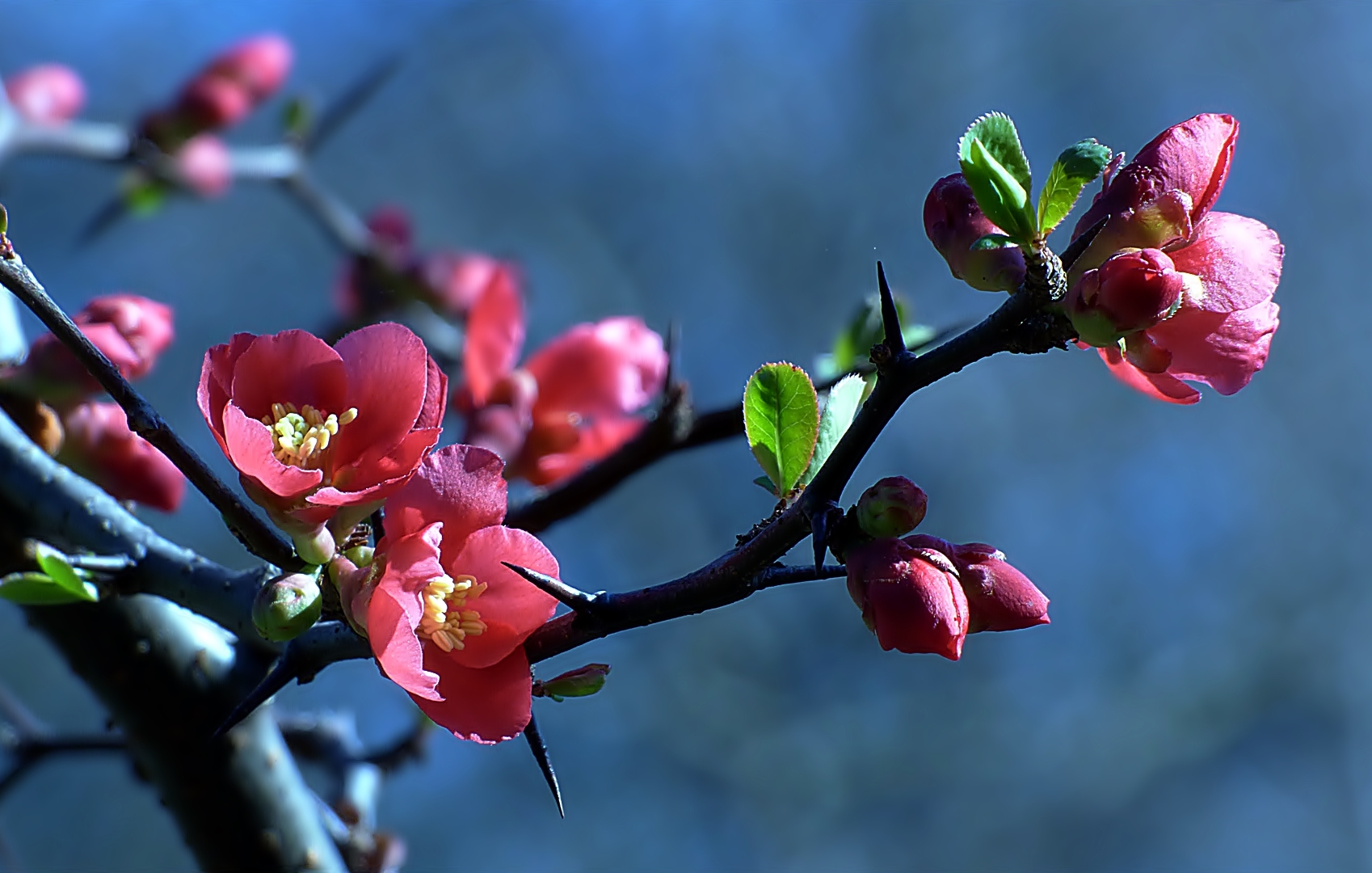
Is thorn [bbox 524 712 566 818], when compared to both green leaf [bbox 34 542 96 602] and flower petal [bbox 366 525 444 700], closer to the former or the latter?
flower petal [bbox 366 525 444 700]

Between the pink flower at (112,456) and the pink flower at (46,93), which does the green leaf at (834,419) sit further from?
the pink flower at (46,93)

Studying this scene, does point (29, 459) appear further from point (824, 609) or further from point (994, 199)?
point (824, 609)

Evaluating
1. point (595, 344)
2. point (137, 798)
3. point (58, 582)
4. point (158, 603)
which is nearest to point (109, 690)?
point (158, 603)

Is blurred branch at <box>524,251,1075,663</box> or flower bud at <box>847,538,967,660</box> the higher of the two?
blurred branch at <box>524,251,1075,663</box>

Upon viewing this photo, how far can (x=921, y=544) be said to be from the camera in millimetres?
372

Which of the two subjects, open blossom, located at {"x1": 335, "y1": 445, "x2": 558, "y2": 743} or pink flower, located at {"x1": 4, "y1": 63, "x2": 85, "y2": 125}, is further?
pink flower, located at {"x1": 4, "y1": 63, "x2": 85, "y2": 125}

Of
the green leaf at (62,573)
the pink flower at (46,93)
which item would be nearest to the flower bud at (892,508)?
the green leaf at (62,573)

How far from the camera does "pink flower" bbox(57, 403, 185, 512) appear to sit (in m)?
0.56

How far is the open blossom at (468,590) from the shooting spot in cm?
39

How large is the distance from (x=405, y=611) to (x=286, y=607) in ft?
0.13

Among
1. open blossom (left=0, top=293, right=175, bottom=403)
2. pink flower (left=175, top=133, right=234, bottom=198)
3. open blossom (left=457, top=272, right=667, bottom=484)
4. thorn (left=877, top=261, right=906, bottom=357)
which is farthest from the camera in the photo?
pink flower (left=175, top=133, right=234, bottom=198)

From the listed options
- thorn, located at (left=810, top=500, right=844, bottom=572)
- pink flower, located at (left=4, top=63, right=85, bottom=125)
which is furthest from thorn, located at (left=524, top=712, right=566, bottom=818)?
pink flower, located at (left=4, top=63, right=85, bottom=125)

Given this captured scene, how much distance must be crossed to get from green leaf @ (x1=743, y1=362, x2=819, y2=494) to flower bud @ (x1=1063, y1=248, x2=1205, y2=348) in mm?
90

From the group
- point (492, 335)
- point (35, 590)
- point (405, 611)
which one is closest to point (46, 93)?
point (492, 335)
